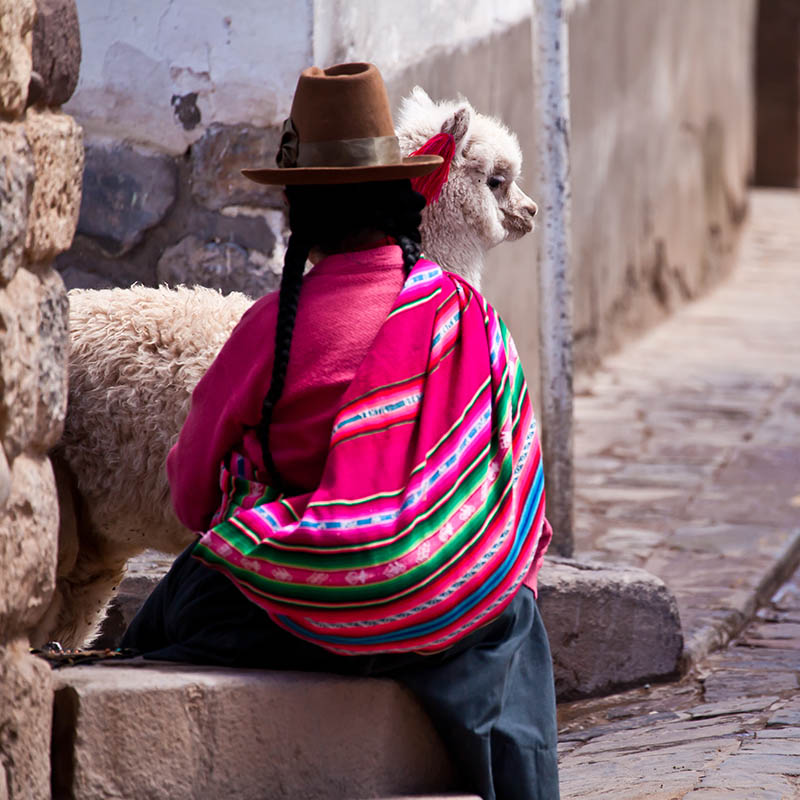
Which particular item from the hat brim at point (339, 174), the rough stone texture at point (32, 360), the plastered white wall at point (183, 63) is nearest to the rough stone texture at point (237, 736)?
the rough stone texture at point (32, 360)

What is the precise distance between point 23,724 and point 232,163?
2404 mm

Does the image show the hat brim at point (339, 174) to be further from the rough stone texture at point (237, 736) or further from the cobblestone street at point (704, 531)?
the cobblestone street at point (704, 531)

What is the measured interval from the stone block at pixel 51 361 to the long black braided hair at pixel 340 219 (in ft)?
1.21

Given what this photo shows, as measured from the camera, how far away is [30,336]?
7.29 ft

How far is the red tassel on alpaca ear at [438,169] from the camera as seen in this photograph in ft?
11.3

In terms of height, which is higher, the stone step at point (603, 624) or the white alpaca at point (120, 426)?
the white alpaca at point (120, 426)

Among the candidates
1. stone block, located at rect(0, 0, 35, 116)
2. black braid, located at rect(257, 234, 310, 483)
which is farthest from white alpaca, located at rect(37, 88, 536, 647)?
stone block, located at rect(0, 0, 35, 116)

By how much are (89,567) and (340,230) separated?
3.93 feet

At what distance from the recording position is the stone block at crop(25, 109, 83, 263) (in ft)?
7.35

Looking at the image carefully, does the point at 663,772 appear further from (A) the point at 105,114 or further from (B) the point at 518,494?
(A) the point at 105,114

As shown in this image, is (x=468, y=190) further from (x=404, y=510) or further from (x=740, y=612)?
(x=740, y=612)

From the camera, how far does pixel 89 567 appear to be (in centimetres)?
336

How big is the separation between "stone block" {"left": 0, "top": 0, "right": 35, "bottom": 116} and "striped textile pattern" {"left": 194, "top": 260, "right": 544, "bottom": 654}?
0.73m

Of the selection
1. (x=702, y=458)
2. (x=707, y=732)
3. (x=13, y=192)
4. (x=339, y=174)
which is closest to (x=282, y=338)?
(x=339, y=174)
